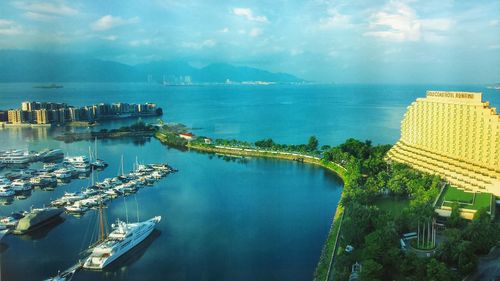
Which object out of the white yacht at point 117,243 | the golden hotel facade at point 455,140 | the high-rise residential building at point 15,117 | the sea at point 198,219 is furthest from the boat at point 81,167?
the golden hotel facade at point 455,140

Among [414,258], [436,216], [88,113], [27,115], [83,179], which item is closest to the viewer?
[414,258]

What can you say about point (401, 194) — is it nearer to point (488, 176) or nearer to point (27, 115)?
point (488, 176)

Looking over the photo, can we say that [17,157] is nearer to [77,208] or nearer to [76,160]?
[76,160]

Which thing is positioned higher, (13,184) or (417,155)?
(417,155)

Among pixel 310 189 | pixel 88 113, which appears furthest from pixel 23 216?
pixel 88 113

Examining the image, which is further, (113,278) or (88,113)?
(88,113)

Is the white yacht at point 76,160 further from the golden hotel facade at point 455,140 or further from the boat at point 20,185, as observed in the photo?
the golden hotel facade at point 455,140
